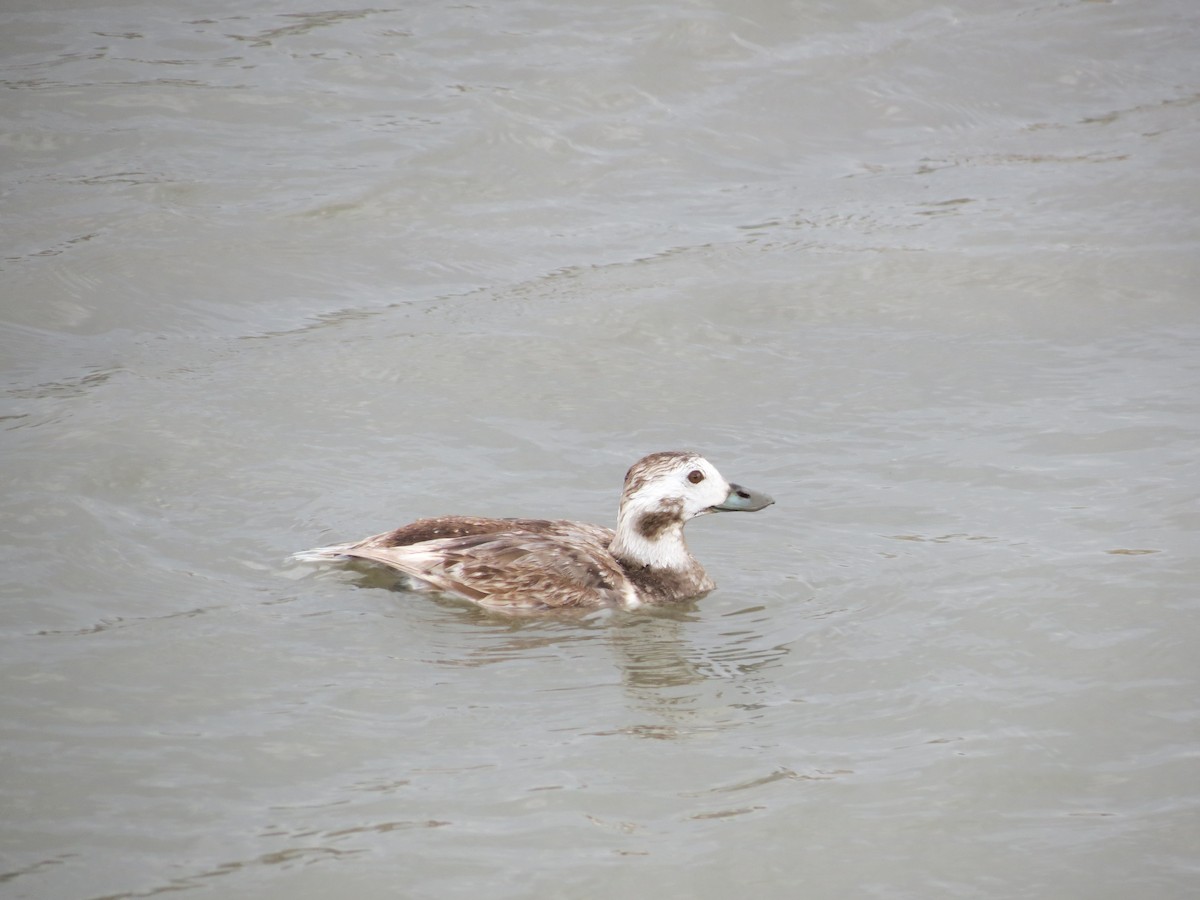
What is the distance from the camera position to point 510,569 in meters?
7.71

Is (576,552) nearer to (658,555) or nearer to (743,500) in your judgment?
(658,555)

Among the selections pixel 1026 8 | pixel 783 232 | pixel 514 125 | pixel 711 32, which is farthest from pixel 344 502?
pixel 1026 8

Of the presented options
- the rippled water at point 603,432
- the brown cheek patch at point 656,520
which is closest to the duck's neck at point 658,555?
the brown cheek patch at point 656,520

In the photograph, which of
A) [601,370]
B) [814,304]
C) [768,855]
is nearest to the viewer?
[768,855]

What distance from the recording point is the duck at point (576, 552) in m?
7.66

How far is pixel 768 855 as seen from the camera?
18.0 ft

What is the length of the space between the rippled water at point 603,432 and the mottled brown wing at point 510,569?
0.49 feet

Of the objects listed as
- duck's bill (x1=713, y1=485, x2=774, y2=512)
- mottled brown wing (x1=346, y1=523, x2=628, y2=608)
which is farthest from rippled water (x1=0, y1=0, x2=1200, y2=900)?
duck's bill (x1=713, y1=485, x2=774, y2=512)

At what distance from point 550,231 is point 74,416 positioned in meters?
4.63

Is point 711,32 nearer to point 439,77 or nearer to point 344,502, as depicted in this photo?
point 439,77

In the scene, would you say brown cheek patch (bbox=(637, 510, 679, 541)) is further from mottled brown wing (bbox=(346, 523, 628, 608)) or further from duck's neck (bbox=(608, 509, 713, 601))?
mottled brown wing (bbox=(346, 523, 628, 608))

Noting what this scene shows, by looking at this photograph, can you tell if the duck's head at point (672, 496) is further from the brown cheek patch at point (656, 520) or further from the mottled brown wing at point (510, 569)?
the mottled brown wing at point (510, 569)

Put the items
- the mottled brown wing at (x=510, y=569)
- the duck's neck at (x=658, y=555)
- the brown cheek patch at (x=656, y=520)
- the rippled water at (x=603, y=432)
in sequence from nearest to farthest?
1. the rippled water at (x=603, y=432)
2. the mottled brown wing at (x=510, y=569)
3. the duck's neck at (x=658, y=555)
4. the brown cheek patch at (x=656, y=520)

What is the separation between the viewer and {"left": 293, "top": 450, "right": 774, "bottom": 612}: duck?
766 centimetres
